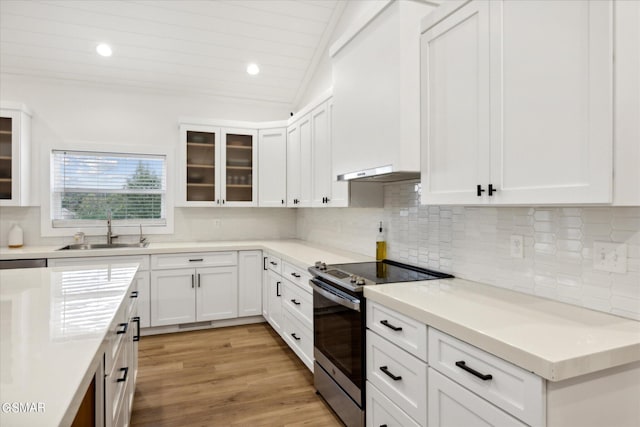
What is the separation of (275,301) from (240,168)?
1.67 metres

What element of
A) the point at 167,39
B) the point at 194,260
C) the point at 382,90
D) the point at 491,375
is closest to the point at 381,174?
the point at 382,90

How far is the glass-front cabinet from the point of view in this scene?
4328mm

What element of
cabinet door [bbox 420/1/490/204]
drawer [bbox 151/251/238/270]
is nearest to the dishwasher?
drawer [bbox 151/251/238/270]

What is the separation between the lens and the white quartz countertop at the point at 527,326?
1098 mm

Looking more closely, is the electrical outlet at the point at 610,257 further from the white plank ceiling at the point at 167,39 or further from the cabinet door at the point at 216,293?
the cabinet door at the point at 216,293

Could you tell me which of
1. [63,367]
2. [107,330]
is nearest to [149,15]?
[107,330]

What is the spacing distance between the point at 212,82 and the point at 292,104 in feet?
3.50

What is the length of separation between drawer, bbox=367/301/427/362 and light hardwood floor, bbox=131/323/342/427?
0.85 meters

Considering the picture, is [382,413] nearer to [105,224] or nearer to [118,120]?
[105,224]

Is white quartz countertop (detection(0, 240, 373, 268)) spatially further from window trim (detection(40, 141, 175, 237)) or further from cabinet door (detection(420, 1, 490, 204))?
cabinet door (detection(420, 1, 490, 204))

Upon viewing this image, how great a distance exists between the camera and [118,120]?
428 cm

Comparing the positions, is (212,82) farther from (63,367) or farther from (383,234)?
(63,367)

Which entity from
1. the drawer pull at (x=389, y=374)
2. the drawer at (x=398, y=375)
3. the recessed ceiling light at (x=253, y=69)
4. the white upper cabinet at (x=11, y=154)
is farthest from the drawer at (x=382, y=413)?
the white upper cabinet at (x=11, y=154)

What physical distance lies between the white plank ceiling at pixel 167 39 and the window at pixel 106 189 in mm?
848
